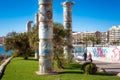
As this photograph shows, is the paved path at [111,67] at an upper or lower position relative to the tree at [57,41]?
lower

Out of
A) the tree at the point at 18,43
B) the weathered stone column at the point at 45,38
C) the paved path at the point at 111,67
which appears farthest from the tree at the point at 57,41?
the tree at the point at 18,43

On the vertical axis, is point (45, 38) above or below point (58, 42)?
above

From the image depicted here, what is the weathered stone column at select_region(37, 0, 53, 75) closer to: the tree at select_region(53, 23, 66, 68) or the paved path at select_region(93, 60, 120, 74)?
the tree at select_region(53, 23, 66, 68)

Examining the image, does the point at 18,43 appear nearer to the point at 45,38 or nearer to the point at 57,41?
the point at 57,41

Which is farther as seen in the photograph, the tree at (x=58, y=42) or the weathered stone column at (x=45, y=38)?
the tree at (x=58, y=42)

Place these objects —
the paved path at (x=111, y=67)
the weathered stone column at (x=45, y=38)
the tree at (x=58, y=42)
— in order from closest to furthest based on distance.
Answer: the weathered stone column at (x=45, y=38) → the paved path at (x=111, y=67) → the tree at (x=58, y=42)

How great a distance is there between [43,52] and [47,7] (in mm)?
3484

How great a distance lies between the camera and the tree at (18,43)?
42.2 meters

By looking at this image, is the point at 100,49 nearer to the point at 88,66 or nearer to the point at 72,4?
the point at 72,4

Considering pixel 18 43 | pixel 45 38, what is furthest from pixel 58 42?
pixel 18 43

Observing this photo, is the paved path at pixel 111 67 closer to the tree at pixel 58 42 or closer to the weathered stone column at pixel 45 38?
the tree at pixel 58 42

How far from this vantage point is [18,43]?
140ft

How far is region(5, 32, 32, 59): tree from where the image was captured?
138 feet

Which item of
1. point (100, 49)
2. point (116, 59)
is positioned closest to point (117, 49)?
point (116, 59)
